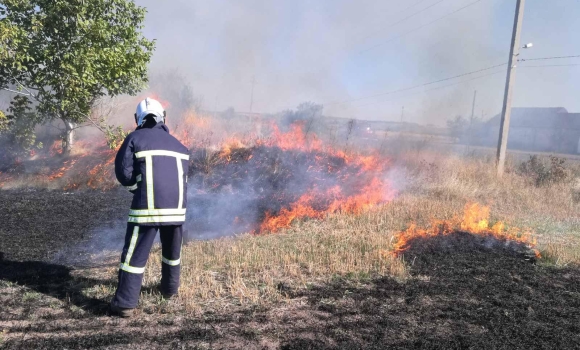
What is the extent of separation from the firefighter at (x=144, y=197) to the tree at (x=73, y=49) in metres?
7.99

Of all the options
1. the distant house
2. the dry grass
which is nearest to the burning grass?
the dry grass

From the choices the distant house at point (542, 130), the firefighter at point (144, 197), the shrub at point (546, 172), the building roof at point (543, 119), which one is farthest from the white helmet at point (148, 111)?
the building roof at point (543, 119)

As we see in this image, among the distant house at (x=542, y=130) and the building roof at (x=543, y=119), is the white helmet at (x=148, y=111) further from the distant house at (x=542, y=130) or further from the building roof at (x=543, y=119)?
the building roof at (x=543, y=119)

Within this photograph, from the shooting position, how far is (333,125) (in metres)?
20.8

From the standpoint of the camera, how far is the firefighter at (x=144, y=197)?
3971 mm

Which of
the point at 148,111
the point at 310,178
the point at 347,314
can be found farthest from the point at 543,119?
the point at 148,111

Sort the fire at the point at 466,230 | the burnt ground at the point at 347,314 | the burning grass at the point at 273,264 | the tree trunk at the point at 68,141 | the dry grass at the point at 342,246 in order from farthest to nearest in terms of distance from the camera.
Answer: the tree trunk at the point at 68,141, the fire at the point at 466,230, the dry grass at the point at 342,246, the burning grass at the point at 273,264, the burnt ground at the point at 347,314

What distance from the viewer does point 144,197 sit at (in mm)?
3988

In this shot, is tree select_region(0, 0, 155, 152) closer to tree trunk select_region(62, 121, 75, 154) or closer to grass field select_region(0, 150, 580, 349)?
tree trunk select_region(62, 121, 75, 154)

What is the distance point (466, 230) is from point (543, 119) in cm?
4395

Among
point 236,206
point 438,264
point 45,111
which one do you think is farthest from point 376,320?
point 45,111

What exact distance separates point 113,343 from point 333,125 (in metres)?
18.1

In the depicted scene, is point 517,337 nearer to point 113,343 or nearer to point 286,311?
point 286,311

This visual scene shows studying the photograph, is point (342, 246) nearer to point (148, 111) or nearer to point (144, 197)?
point (144, 197)
